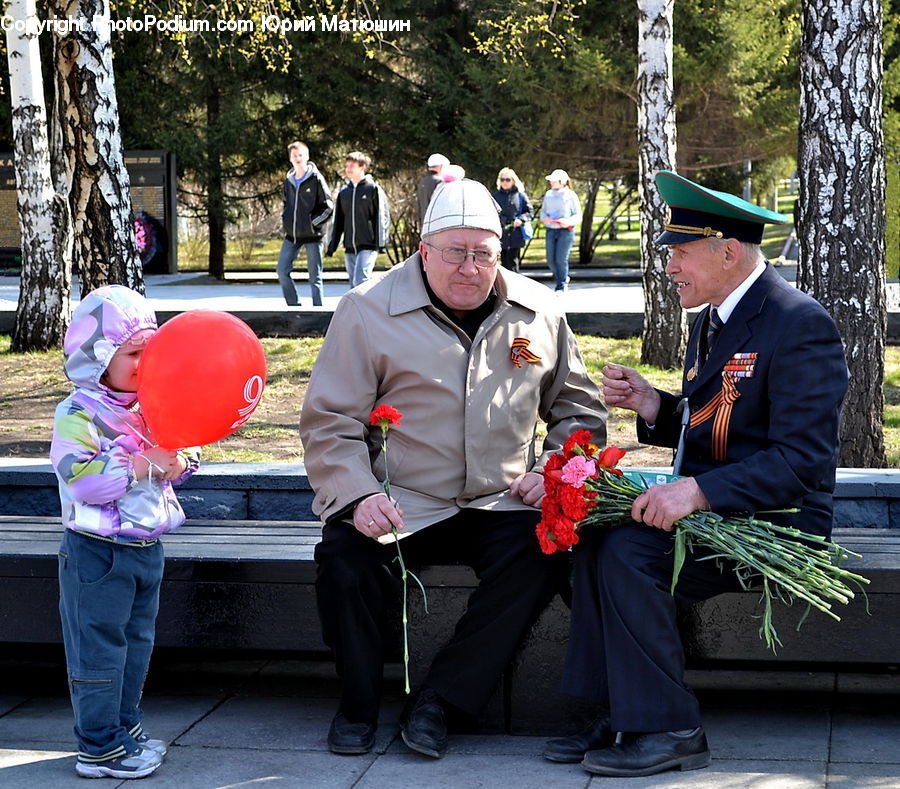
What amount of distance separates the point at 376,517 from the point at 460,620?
0.43 metres

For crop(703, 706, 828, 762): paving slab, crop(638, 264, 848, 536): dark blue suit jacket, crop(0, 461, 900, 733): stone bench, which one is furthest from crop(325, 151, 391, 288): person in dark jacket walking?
crop(638, 264, 848, 536): dark blue suit jacket

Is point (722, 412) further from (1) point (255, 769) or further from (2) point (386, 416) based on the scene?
(1) point (255, 769)

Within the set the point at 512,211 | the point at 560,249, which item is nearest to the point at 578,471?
the point at 560,249

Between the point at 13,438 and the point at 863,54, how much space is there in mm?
4827

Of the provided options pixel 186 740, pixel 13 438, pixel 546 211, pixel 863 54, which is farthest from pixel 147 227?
pixel 186 740

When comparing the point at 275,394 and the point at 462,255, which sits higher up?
the point at 462,255

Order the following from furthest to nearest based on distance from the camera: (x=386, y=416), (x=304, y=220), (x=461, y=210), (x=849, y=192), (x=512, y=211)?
(x=512, y=211), (x=304, y=220), (x=849, y=192), (x=461, y=210), (x=386, y=416)

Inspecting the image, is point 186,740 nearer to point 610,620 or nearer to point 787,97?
point 610,620

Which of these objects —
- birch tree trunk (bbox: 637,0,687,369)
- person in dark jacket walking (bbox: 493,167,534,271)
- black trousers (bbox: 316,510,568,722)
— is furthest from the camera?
person in dark jacket walking (bbox: 493,167,534,271)

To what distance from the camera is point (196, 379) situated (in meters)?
3.56

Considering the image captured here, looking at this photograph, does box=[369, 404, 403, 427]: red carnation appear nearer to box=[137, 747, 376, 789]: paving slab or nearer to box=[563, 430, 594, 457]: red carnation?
box=[563, 430, 594, 457]: red carnation

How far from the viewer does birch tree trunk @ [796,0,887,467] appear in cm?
590

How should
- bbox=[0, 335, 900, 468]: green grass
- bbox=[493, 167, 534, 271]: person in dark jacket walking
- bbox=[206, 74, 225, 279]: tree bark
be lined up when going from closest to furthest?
bbox=[0, 335, 900, 468]: green grass
bbox=[493, 167, 534, 271]: person in dark jacket walking
bbox=[206, 74, 225, 279]: tree bark

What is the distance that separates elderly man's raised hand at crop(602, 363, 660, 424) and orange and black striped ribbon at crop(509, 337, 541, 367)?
0.23 m
